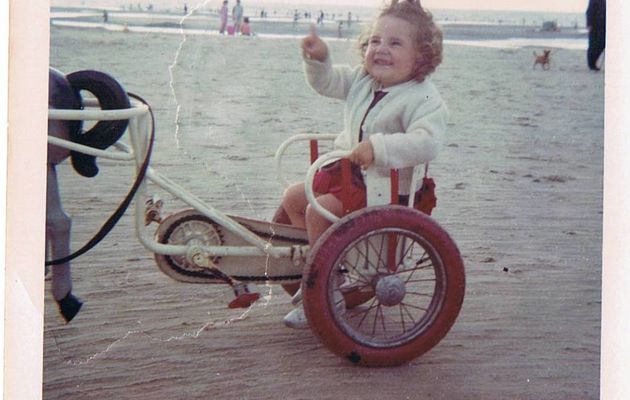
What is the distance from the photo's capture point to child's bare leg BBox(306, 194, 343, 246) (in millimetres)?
3168

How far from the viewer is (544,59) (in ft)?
11.3

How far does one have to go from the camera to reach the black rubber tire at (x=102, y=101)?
3.12m

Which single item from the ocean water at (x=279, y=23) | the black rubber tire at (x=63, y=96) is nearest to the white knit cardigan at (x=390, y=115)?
the ocean water at (x=279, y=23)

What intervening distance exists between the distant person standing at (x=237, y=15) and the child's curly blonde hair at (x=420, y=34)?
1.32 feet

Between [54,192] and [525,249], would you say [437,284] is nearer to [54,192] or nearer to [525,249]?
[525,249]

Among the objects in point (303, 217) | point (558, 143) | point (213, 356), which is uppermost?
point (558, 143)

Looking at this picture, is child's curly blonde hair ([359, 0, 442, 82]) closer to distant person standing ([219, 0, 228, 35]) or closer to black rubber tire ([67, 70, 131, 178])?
distant person standing ([219, 0, 228, 35])

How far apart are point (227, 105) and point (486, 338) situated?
45.2 inches

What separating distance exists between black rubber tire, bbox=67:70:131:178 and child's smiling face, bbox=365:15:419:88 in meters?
0.80

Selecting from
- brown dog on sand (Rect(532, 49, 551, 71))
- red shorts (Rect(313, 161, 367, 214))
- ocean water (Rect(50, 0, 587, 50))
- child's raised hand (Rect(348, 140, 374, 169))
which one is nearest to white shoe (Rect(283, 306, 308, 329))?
red shorts (Rect(313, 161, 367, 214))

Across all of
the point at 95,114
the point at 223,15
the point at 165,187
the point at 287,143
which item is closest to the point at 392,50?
the point at 287,143

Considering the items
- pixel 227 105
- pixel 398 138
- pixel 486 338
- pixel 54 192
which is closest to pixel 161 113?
pixel 227 105

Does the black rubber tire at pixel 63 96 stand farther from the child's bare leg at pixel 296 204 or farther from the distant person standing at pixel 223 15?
the child's bare leg at pixel 296 204

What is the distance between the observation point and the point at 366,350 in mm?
3143
